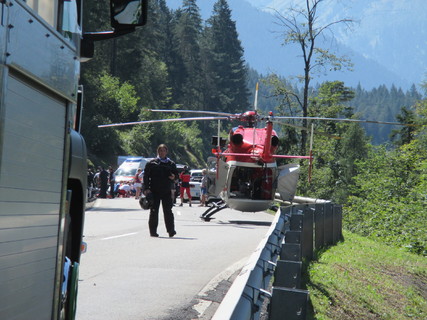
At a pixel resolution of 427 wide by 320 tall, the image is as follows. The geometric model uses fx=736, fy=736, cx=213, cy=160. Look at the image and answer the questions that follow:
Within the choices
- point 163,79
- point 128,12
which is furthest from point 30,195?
point 163,79

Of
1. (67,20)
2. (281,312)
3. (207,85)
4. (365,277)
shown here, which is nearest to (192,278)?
(365,277)

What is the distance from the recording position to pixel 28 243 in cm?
350

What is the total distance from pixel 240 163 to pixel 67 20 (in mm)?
18792

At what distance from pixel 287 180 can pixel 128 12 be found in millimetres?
19596

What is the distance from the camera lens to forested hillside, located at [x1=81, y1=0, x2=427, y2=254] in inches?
1189

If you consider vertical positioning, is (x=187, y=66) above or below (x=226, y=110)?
above

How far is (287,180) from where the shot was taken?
928 inches

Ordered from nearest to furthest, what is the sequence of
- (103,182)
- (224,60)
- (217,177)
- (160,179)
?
(160,179) → (217,177) → (103,182) → (224,60)

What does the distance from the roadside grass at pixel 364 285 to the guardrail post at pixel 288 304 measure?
8.83ft

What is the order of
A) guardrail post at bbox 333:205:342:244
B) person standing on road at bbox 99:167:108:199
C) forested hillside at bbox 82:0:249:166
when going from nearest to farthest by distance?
guardrail post at bbox 333:205:342:244, person standing on road at bbox 99:167:108:199, forested hillside at bbox 82:0:249:166

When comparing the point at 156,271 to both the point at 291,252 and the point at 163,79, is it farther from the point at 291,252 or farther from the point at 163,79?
the point at 163,79

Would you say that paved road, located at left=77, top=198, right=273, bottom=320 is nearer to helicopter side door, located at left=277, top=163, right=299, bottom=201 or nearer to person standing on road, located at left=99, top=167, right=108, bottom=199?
helicopter side door, located at left=277, top=163, right=299, bottom=201

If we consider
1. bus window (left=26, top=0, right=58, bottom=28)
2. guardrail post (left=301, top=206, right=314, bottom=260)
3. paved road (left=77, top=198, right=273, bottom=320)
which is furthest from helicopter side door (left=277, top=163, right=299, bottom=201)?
bus window (left=26, top=0, right=58, bottom=28)

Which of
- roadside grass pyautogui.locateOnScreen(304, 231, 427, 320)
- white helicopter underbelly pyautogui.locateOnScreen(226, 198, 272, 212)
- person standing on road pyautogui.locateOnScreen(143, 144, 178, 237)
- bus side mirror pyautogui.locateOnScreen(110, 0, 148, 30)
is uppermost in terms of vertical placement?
bus side mirror pyautogui.locateOnScreen(110, 0, 148, 30)
